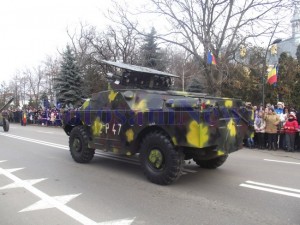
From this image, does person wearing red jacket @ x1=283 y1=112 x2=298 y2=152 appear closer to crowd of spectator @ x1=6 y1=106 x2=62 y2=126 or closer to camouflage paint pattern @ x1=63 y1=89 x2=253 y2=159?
camouflage paint pattern @ x1=63 y1=89 x2=253 y2=159

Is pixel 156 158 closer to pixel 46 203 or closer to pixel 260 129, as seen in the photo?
pixel 46 203

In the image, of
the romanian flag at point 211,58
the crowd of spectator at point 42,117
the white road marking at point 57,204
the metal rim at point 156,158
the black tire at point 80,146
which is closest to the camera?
the white road marking at point 57,204

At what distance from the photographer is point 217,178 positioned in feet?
25.0

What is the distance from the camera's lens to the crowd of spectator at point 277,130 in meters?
12.7

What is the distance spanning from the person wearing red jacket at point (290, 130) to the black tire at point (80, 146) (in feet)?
23.8

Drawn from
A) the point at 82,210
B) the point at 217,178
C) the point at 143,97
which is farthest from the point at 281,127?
the point at 82,210

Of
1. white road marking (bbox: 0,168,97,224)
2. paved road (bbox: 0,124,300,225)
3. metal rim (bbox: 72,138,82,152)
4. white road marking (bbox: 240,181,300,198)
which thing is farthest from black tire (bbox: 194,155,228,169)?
white road marking (bbox: 0,168,97,224)

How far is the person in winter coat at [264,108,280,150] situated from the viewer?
13.2 m

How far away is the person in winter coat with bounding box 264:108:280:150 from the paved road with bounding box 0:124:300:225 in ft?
12.3

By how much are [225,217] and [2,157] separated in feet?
25.7

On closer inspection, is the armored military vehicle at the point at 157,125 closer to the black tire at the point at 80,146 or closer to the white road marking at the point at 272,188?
the black tire at the point at 80,146

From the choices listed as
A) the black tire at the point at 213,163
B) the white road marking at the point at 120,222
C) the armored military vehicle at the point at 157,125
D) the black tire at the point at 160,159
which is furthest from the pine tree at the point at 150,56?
the white road marking at the point at 120,222

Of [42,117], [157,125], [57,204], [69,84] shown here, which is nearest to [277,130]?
[157,125]

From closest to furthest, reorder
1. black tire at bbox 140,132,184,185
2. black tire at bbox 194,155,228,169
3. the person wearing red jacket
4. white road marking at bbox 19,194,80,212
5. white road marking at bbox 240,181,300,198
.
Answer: white road marking at bbox 19,194,80,212 < white road marking at bbox 240,181,300,198 < black tire at bbox 140,132,184,185 < black tire at bbox 194,155,228,169 < the person wearing red jacket
